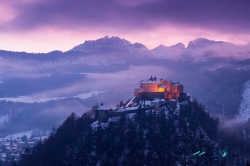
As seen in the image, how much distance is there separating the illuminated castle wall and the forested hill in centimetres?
891

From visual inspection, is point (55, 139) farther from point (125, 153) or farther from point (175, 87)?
point (175, 87)

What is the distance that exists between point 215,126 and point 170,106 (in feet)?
75.2

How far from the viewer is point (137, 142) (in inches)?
5945

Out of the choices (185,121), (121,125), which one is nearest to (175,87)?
(185,121)

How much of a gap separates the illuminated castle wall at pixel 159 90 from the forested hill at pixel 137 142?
891cm

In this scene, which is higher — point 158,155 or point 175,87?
point 175,87

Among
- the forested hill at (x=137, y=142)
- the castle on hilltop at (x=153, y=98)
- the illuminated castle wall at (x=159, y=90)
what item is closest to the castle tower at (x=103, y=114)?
the castle on hilltop at (x=153, y=98)

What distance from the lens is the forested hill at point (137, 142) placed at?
14748 cm

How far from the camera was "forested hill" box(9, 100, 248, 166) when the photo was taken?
147475mm

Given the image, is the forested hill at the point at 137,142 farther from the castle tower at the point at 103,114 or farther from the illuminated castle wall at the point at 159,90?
the illuminated castle wall at the point at 159,90

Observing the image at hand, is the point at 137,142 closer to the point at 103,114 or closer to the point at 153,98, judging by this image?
the point at 103,114

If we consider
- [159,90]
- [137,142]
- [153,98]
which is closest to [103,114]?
[137,142]

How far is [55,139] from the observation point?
16700cm

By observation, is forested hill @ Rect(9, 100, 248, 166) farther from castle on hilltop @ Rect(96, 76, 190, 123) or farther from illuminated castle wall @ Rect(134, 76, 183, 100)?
illuminated castle wall @ Rect(134, 76, 183, 100)
